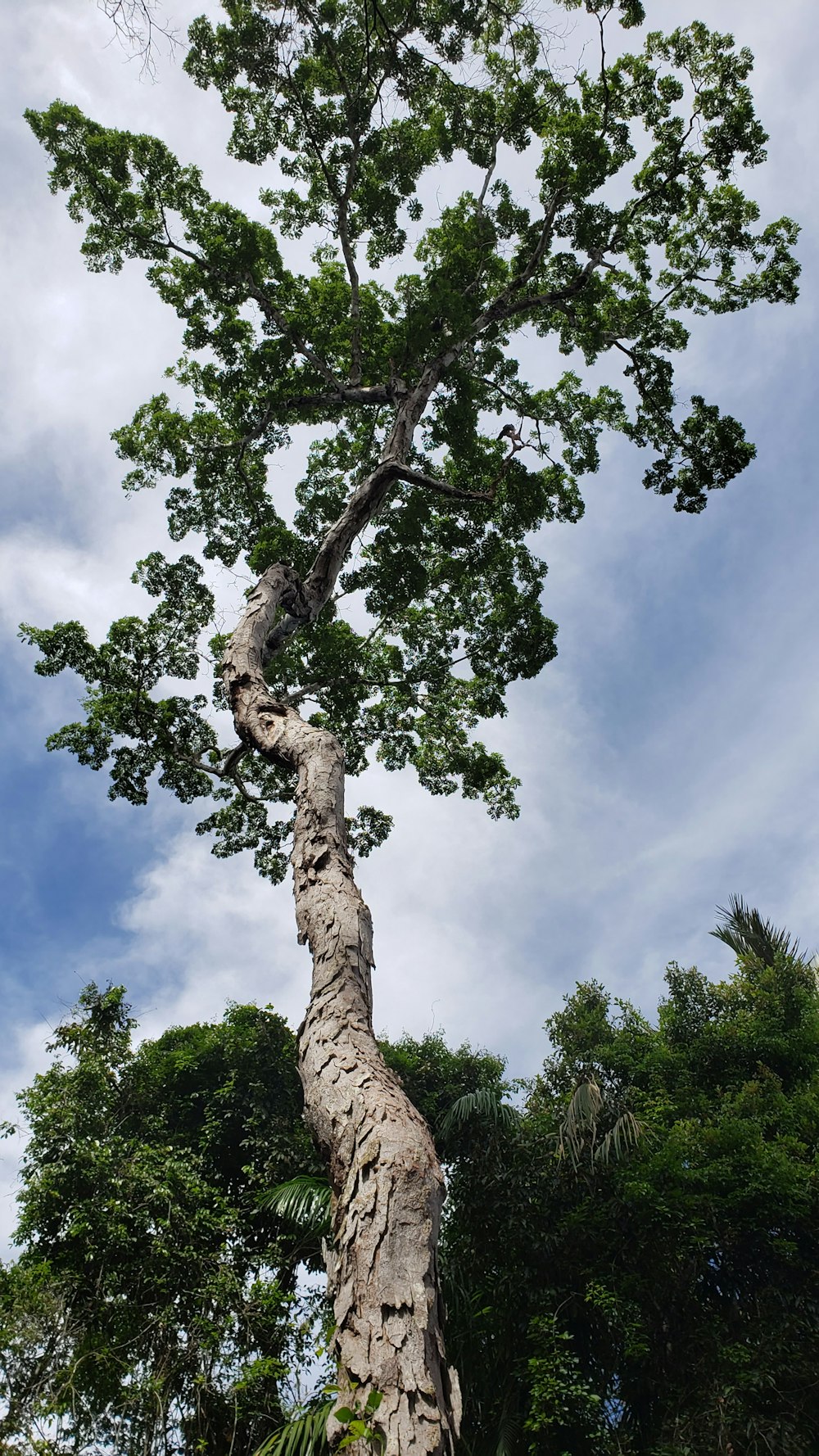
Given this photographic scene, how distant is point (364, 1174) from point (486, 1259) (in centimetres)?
895

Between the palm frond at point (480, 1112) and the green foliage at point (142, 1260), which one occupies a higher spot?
the palm frond at point (480, 1112)

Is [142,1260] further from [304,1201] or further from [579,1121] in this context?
[579,1121]

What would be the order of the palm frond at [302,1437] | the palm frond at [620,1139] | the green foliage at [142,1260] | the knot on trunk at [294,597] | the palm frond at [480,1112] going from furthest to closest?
the palm frond at [480,1112] → the palm frond at [620,1139] → the green foliage at [142,1260] → the knot on trunk at [294,597] → the palm frond at [302,1437]

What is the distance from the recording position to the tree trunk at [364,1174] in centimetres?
213

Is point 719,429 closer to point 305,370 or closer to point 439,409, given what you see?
point 439,409

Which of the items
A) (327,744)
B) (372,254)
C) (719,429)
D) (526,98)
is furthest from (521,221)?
(327,744)

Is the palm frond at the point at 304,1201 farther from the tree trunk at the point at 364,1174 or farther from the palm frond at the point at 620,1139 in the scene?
the tree trunk at the point at 364,1174

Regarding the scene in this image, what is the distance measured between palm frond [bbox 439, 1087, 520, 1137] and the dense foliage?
0.09 feet

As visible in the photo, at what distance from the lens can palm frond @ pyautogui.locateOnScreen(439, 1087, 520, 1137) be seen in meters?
11.0

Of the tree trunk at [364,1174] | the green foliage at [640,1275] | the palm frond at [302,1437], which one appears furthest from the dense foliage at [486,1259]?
the tree trunk at [364,1174]

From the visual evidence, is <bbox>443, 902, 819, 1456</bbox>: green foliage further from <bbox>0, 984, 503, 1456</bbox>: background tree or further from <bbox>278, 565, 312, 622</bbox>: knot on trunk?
<bbox>278, 565, 312, 622</bbox>: knot on trunk

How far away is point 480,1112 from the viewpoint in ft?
36.3

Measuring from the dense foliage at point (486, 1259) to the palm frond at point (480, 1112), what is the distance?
0.03m

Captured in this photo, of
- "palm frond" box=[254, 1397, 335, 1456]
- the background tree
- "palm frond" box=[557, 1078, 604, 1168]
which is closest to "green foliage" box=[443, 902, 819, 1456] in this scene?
"palm frond" box=[557, 1078, 604, 1168]
